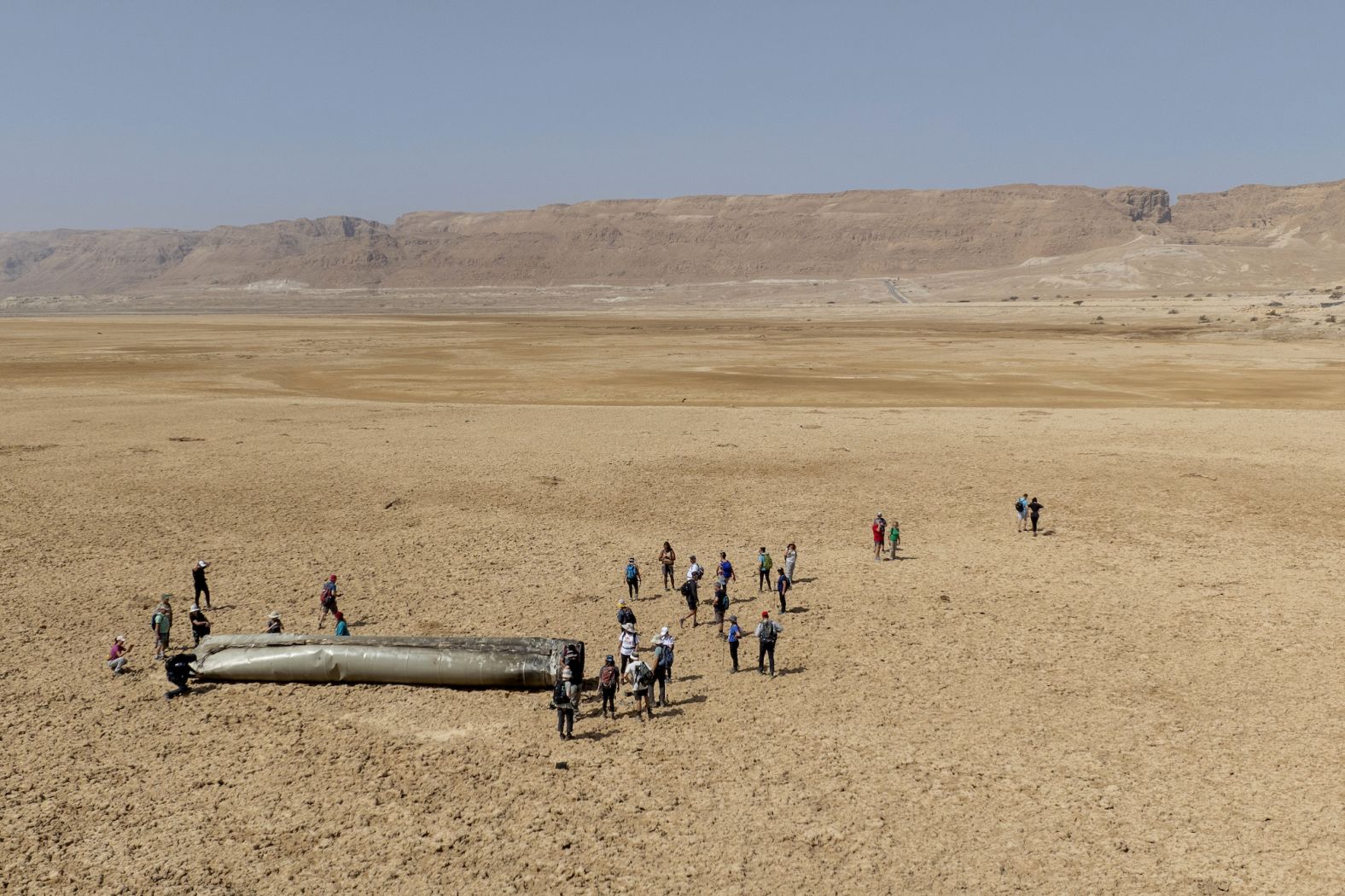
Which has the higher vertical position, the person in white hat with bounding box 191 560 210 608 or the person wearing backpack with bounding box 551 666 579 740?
the person in white hat with bounding box 191 560 210 608

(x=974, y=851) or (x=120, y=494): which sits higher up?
(x=120, y=494)

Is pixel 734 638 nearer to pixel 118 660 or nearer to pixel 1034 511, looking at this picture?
pixel 118 660

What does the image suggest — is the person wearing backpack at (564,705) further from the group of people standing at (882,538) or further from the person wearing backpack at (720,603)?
the group of people standing at (882,538)

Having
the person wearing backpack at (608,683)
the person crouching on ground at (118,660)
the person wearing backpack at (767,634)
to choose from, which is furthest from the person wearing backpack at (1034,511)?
the person crouching on ground at (118,660)

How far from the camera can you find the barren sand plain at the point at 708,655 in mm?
11438

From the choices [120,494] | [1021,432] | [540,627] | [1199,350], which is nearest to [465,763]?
[540,627]

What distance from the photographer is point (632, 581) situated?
65.5 feet

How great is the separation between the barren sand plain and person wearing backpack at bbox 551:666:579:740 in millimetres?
441

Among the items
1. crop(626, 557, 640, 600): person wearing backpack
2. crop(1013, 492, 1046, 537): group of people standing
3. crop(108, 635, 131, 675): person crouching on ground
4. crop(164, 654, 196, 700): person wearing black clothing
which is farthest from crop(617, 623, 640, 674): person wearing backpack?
crop(1013, 492, 1046, 537): group of people standing

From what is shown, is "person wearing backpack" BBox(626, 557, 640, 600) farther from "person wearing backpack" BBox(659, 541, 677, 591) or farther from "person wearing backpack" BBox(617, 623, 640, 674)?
"person wearing backpack" BBox(617, 623, 640, 674)

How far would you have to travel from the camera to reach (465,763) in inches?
533

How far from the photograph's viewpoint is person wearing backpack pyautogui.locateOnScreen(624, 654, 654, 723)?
47.6 ft

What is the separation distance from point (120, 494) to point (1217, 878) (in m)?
30.5

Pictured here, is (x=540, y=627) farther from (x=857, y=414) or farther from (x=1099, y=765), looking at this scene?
(x=857, y=414)
